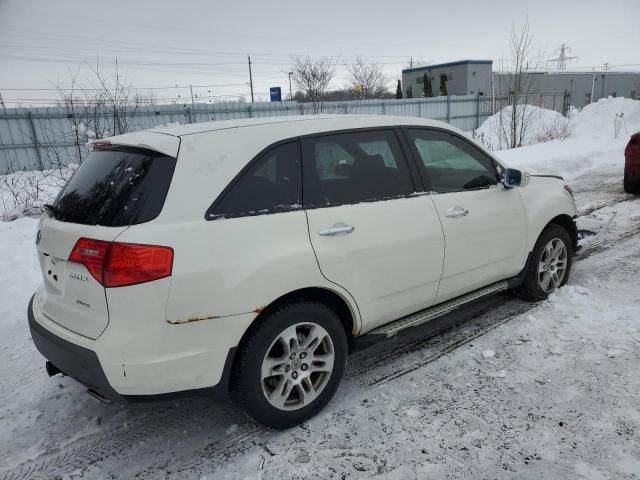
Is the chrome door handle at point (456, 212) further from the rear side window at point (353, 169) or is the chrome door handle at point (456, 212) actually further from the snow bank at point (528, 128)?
the snow bank at point (528, 128)

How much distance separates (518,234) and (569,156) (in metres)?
9.97

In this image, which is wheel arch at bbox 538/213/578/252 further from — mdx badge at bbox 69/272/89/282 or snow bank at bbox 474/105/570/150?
snow bank at bbox 474/105/570/150

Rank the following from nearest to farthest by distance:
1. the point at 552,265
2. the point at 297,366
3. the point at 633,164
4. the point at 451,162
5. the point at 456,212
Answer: the point at 297,366, the point at 456,212, the point at 451,162, the point at 552,265, the point at 633,164

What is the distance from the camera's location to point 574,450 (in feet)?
8.14

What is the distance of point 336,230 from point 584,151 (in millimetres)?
12895

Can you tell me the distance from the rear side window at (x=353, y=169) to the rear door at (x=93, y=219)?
0.86 metres

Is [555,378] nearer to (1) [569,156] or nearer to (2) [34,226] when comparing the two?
(2) [34,226]

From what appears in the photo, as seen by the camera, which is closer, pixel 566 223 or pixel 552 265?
pixel 552 265

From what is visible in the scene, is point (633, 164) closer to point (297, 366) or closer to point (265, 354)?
point (297, 366)

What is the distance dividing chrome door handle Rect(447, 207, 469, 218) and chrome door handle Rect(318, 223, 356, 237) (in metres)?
0.91

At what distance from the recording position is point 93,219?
2.42m

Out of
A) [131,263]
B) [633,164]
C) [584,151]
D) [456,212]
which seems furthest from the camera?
[584,151]

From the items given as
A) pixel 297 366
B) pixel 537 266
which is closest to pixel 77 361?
pixel 297 366

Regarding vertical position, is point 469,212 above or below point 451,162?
below
